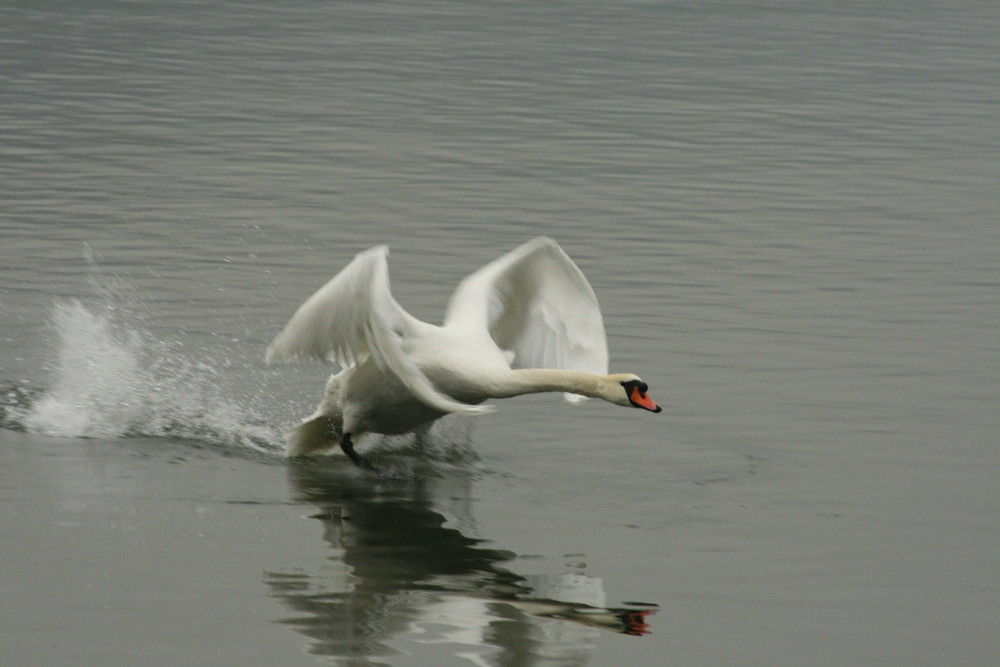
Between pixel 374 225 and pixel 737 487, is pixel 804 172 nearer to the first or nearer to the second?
pixel 374 225

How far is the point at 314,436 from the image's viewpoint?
11680 mm

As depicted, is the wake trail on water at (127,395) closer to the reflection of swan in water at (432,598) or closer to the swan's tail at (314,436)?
the swan's tail at (314,436)

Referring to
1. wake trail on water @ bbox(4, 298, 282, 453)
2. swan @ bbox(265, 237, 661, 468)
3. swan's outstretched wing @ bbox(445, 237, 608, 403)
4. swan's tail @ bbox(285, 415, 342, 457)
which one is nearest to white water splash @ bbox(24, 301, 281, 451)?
wake trail on water @ bbox(4, 298, 282, 453)

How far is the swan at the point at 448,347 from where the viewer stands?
10.1 metres

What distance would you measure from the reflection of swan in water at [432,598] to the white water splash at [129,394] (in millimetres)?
1985

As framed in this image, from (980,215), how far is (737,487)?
33.7 ft

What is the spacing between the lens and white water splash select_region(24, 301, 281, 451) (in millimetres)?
11930

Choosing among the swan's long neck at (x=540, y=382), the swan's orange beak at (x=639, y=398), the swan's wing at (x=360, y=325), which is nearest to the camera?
the swan's orange beak at (x=639, y=398)

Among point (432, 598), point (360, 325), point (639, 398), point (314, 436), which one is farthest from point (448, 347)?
point (432, 598)

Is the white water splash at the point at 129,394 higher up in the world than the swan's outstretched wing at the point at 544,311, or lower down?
lower down

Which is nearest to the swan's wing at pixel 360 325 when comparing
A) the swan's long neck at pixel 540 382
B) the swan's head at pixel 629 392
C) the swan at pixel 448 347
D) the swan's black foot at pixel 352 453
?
the swan at pixel 448 347

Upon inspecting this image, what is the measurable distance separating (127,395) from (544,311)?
10.0 ft

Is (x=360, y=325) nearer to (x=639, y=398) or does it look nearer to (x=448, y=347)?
(x=448, y=347)

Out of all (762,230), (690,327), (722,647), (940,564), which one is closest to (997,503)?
(940,564)
